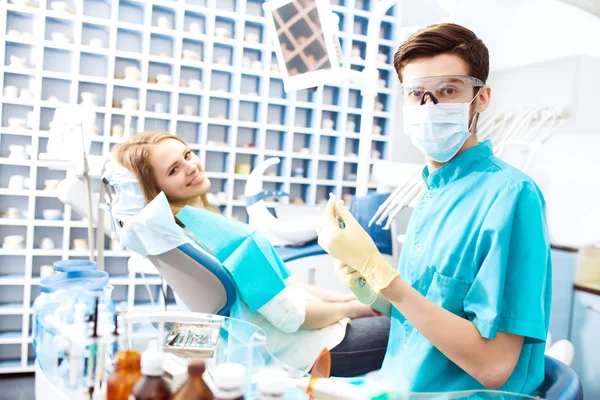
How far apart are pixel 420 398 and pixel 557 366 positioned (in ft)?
1.74

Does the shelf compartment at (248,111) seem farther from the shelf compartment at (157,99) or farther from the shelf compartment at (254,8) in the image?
the shelf compartment at (254,8)

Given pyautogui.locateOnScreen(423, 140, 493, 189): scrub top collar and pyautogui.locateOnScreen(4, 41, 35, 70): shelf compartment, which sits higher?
pyautogui.locateOnScreen(4, 41, 35, 70): shelf compartment

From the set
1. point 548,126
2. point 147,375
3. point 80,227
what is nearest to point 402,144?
point 548,126

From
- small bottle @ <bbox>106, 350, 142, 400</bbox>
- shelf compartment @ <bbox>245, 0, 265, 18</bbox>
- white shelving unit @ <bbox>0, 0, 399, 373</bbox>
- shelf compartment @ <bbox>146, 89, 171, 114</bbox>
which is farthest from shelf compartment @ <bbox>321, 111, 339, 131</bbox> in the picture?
small bottle @ <bbox>106, 350, 142, 400</bbox>

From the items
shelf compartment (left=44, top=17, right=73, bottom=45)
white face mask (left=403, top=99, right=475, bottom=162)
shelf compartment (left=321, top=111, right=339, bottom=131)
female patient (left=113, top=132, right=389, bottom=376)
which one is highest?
shelf compartment (left=44, top=17, right=73, bottom=45)

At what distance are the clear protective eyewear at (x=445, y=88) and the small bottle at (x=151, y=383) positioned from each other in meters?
0.81

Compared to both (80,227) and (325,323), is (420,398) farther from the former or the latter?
(80,227)

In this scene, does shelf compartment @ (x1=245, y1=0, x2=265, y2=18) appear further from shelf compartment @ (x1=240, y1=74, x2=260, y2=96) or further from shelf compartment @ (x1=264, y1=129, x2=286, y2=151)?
shelf compartment @ (x1=264, y1=129, x2=286, y2=151)

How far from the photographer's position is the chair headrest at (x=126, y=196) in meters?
1.59

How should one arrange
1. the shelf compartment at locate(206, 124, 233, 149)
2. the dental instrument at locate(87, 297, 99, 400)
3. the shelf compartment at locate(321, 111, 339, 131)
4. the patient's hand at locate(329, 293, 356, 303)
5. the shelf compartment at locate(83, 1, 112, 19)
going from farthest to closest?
the shelf compartment at locate(321, 111, 339, 131) < the shelf compartment at locate(206, 124, 233, 149) < the shelf compartment at locate(83, 1, 112, 19) < the patient's hand at locate(329, 293, 356, 303) < the dental instrument at locate(87, 297, 99, 400)

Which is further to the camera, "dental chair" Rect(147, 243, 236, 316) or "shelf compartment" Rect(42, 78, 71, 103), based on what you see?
"shelf compartment" Rect(42, 78, 71, 103)

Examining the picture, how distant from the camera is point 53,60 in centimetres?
326

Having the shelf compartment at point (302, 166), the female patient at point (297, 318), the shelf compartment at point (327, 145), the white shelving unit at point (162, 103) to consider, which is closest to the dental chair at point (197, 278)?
the female patient at point (297, 318)

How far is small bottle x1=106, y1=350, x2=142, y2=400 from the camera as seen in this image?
2.03ft
